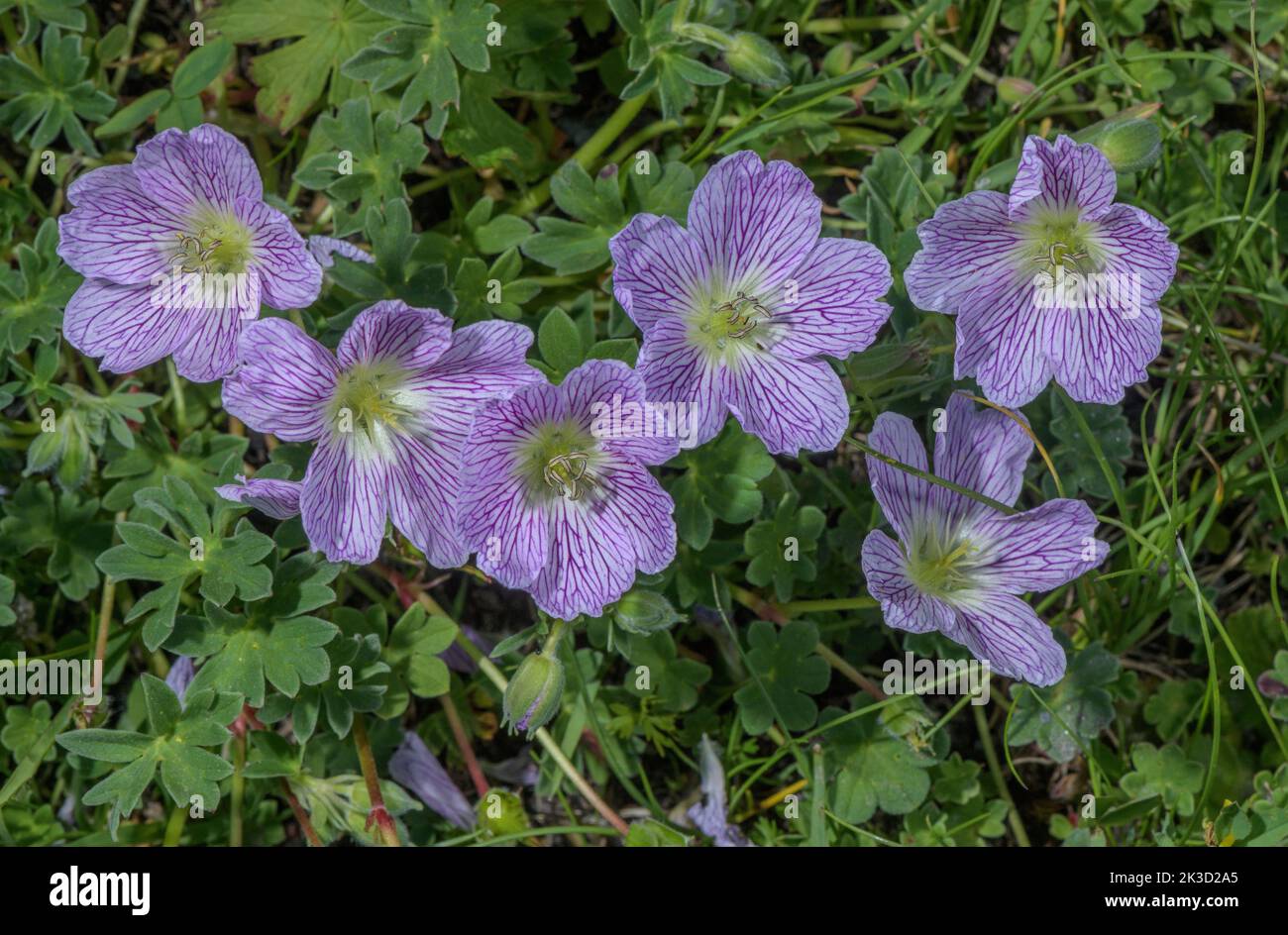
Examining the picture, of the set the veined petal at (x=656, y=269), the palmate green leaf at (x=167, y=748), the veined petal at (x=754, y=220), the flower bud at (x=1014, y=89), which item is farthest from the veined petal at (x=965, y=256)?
the palmate green leaf at (x=167, y=748)

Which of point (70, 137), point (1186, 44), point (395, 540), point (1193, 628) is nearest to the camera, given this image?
point (395, 540)

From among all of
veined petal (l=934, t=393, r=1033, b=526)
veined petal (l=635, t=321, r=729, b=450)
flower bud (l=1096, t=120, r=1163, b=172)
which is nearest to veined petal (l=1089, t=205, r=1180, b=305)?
flower bud (l=1096, t=120, r=1163, b=172)

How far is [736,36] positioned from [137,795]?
2.24 meters

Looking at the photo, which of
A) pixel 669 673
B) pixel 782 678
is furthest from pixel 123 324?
pixel 782 678

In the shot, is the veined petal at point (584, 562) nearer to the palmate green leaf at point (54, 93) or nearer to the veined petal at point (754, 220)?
the veined petal at point (754, 220)

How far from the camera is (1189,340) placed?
3525 millimetres

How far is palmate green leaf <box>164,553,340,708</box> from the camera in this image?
299cm

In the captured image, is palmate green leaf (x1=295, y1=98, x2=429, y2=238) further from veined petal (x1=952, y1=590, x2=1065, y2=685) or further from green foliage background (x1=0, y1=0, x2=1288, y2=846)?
veined petal (x1=952, y1=590, x2=1065, y2=685)

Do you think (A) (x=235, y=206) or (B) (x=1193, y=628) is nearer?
(A) (x=235, y=206)

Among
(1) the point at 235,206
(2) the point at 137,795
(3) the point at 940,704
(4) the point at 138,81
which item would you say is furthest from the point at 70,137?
(3) the point at 940,704

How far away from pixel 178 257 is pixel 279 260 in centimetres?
30

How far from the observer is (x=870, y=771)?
3.34 m

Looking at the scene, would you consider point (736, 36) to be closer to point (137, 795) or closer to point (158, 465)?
point (158, 465)

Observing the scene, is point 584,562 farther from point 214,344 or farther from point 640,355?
point 214,344
